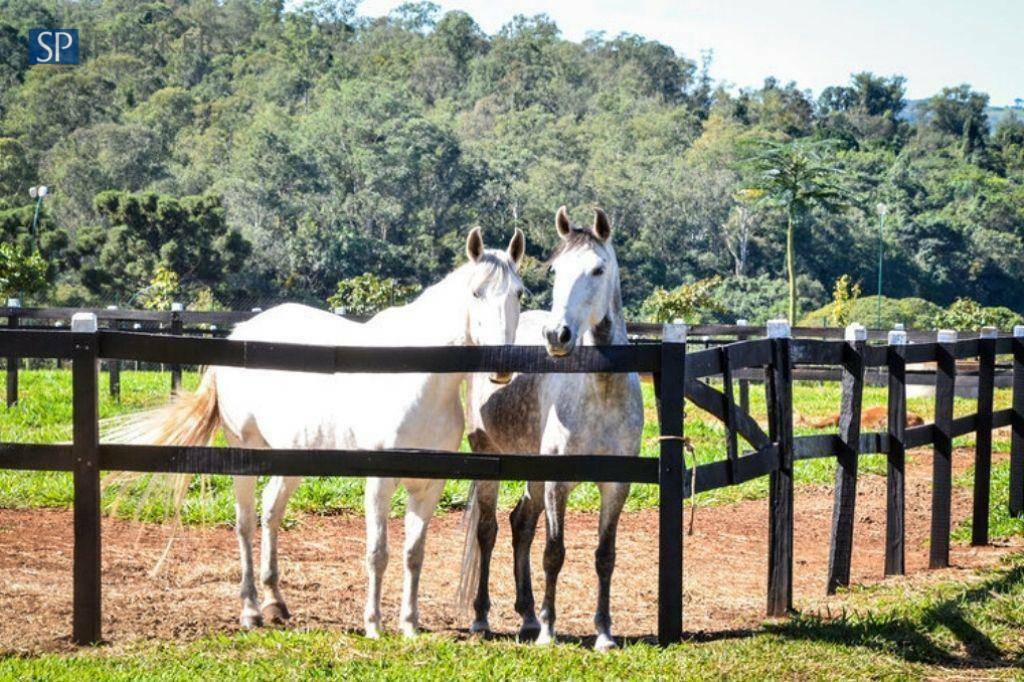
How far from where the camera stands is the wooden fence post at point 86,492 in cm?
541

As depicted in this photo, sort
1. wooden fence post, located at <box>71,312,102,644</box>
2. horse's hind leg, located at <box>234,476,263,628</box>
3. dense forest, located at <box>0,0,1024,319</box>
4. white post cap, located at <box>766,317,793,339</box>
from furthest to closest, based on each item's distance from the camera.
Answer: dense forest, located at <box>0,0,1024,319</box> → white post cap, located at <box>766,317,793,339</box> → horse's hind leg, located at <box>234,476,263,628</box> → wooden fence post, located at <box>71,312,102,644</box>

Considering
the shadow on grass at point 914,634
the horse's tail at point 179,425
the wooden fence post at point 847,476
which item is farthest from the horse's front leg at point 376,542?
the wooden fence post at point 847,476

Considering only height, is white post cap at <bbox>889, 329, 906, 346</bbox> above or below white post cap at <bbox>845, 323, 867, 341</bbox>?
below

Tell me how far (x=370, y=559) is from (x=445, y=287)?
1353 millimetres

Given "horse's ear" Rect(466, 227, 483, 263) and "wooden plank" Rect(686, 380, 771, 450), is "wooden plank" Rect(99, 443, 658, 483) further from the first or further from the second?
"horse's ear" Rect(466, 227, 483, 263)

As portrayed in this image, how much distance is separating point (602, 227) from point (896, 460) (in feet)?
10.1

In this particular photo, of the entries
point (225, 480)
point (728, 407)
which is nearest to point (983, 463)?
point (728, 407)

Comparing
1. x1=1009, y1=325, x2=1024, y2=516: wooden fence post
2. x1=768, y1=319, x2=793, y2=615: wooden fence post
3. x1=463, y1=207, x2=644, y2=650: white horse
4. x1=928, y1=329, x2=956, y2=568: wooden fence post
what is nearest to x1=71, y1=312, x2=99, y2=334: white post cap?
x1=463, y1=207, x2=644, y2=650: white horse

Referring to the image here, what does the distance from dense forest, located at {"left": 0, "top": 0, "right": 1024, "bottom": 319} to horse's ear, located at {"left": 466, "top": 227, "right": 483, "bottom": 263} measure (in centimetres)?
3050

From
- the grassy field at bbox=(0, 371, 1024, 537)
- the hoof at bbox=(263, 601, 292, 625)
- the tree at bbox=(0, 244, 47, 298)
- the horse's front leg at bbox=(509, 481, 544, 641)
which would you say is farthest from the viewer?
the tree at bbox=(0, 244, 47, 298)

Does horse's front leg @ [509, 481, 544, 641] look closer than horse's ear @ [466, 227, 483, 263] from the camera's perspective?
No

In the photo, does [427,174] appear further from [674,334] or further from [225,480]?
[674,334]

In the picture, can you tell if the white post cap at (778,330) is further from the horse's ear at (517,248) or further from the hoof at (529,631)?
the hoof at (529,631)

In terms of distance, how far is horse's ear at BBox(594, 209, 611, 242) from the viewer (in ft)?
19.3
